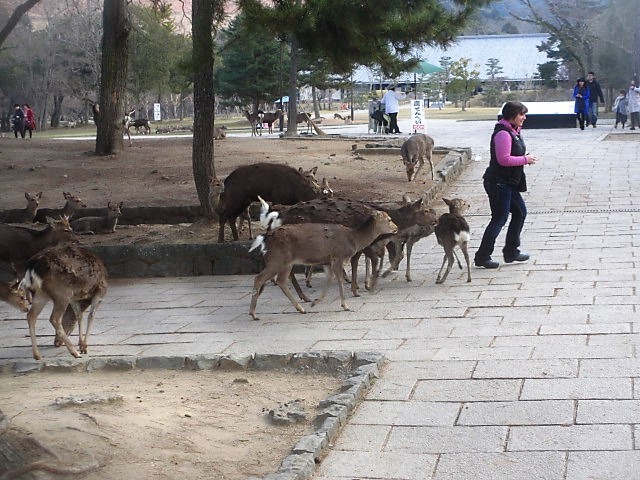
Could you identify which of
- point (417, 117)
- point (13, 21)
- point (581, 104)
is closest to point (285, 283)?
point (13, 21)

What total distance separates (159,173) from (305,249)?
37.4 feet

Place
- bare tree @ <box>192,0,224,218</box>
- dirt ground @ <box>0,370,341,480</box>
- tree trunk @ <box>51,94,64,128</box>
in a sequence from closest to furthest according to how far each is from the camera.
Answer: dirt ground @ <box>0,370,341,480</box> < bare tree @ <box>192,0,224,218</box> < tree trunk @ <box>51,94,64,128</box>

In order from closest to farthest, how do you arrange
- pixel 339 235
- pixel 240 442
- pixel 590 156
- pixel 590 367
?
pixel 240 442 → pixel 590 367 → pixel 339 235 → pixel 590 156

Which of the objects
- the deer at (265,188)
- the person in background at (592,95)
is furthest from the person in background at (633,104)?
the deer at (265,188)

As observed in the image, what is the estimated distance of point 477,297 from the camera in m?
9.38

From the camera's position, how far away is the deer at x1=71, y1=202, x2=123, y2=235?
47.5ft

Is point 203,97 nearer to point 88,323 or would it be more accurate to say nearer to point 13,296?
point 13,296

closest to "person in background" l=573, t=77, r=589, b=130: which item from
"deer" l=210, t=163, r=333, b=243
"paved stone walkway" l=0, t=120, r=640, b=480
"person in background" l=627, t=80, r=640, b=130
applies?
"person in background" l=627, t=80, r=640, b=130

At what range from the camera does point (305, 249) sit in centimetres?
910

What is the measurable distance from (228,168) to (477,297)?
11128 mm

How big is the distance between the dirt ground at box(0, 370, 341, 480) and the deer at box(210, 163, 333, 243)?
5193 millimetres

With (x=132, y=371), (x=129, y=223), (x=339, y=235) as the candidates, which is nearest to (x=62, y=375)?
(x=132, y=371)

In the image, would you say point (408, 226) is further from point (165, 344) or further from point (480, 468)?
point (480, 468)

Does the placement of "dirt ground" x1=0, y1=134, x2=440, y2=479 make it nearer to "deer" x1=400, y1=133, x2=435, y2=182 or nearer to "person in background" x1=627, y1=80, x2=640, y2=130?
"deer" x1=400, y1=133, x2=435, y2=182
